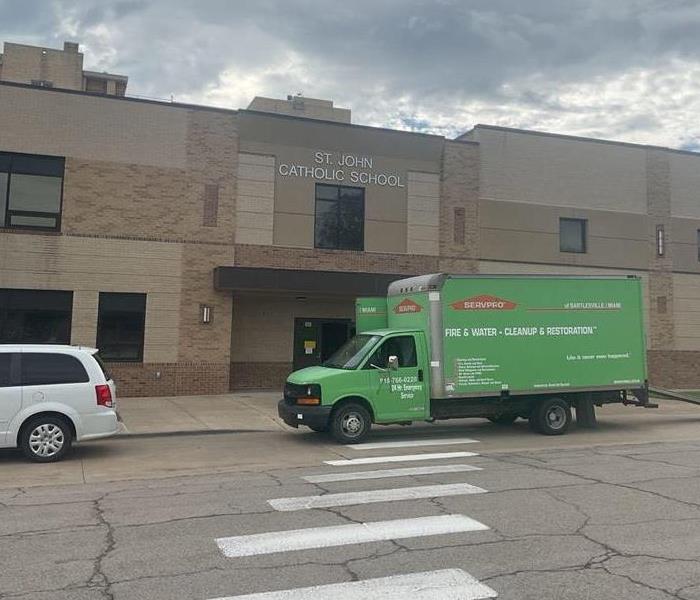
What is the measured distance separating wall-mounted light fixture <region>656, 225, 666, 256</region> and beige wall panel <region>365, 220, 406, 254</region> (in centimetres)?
1050

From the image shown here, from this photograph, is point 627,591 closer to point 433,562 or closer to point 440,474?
point 433,562

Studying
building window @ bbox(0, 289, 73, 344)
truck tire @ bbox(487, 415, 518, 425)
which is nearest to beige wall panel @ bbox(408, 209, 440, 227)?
truck tire @ bbox(487, 415, 518, 425)

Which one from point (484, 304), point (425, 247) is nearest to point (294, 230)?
point (425, 247)

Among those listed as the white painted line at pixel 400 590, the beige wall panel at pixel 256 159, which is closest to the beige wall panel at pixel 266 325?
the beige wall panel at pixel 256 159

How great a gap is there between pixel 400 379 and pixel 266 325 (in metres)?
9.35

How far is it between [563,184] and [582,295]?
11569mm

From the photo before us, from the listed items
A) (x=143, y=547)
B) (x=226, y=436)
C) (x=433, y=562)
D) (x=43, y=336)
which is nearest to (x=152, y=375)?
(x=43, y=336)

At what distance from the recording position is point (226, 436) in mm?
12891

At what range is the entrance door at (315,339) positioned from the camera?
21062 mm

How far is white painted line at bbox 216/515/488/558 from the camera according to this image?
5594mm

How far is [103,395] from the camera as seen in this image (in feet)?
33.6

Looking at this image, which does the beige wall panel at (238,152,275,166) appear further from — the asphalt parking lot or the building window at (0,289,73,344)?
the asphalt parking lot

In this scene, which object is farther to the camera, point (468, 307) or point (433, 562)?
point (468, 307)

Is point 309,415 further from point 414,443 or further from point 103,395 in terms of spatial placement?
point 103,395
